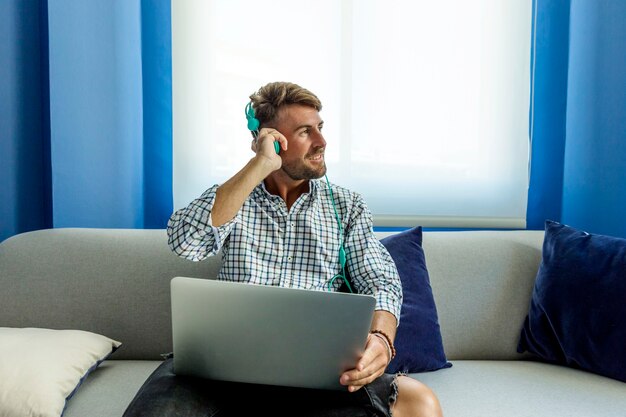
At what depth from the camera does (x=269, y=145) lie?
1.66 metres

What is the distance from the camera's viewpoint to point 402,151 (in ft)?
8.55

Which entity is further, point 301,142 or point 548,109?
point 548,109

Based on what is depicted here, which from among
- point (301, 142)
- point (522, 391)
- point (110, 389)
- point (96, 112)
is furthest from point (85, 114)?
point (522, 391)

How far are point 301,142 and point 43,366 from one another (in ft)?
2.84

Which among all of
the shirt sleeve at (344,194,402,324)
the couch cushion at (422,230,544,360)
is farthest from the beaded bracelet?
the couch cushion at (422,230,544,360)

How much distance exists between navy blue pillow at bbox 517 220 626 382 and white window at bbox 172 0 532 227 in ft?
2.06

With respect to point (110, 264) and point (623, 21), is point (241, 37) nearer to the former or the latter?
point (110, 264)

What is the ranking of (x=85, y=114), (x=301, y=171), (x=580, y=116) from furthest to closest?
(x=580, y=116)
(x=85, y=114)
(x=301, y=171)

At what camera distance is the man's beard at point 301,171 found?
69.4 inches

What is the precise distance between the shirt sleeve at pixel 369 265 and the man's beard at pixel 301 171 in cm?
15

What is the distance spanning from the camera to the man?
1.60m

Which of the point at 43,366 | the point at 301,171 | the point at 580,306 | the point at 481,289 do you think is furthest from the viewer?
the point at 481,289

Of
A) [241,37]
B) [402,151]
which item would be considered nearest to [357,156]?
[402,151]

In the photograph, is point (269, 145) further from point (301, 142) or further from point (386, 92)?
point (386, 92)
